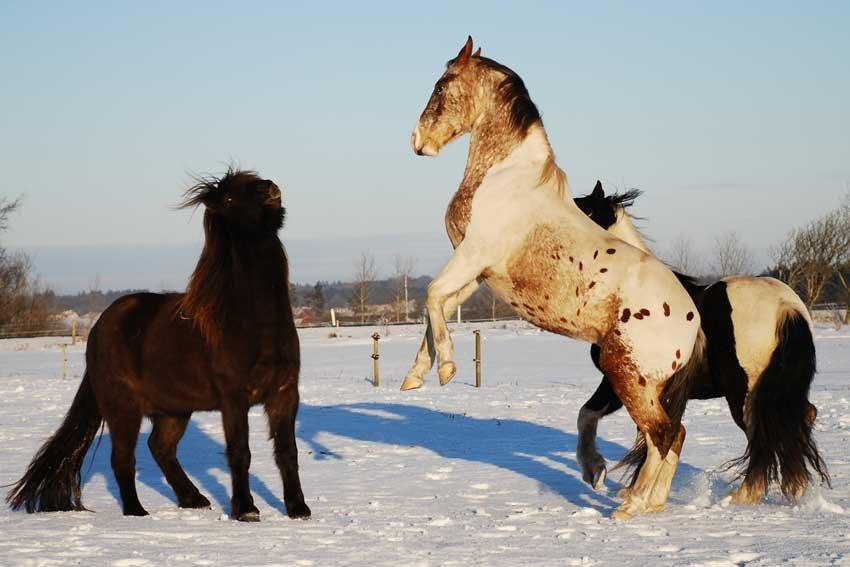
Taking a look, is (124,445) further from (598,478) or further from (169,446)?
(598,478)

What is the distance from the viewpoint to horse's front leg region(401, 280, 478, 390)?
551 centimetres

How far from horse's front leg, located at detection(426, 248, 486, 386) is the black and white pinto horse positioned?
4.38ft

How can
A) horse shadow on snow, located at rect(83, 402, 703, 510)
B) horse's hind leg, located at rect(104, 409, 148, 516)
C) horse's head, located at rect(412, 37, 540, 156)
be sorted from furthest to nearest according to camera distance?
horse shadow on snow, located at rect(83, 402, 703, 510) < horse's hind leg, located at rect(104, 409, 148, 516) < horse's head, located at rect(412, 37, 540, 156)

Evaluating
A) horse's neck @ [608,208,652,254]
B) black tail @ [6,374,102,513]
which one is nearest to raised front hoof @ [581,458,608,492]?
horse's neck @ [608,208,652,254]

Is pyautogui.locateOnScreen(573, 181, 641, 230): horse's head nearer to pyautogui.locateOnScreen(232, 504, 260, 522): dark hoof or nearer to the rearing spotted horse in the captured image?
the rearing spotted horse

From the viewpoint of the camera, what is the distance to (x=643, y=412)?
6.01 meters

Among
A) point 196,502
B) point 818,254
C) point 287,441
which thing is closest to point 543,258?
point 287,441

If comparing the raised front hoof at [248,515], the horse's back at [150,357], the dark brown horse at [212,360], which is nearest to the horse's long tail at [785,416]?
the dark brown horse at [212,360]

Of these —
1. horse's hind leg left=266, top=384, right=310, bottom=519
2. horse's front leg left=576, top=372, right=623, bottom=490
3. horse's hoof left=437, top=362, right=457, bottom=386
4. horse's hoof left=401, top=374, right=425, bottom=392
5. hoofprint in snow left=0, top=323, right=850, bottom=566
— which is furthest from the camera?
horse's front leg left=576, top=372, right=623, bottom=490

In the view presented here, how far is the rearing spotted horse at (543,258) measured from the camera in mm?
5781

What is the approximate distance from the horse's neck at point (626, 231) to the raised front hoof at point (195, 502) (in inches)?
134

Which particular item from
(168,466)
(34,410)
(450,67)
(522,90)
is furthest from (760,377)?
(34,410)

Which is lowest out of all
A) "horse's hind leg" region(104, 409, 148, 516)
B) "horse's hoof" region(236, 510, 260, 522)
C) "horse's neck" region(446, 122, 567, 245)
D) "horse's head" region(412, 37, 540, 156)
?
"horse's hoof" region(236, 510, 260, 522)

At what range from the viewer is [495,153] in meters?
5.98
